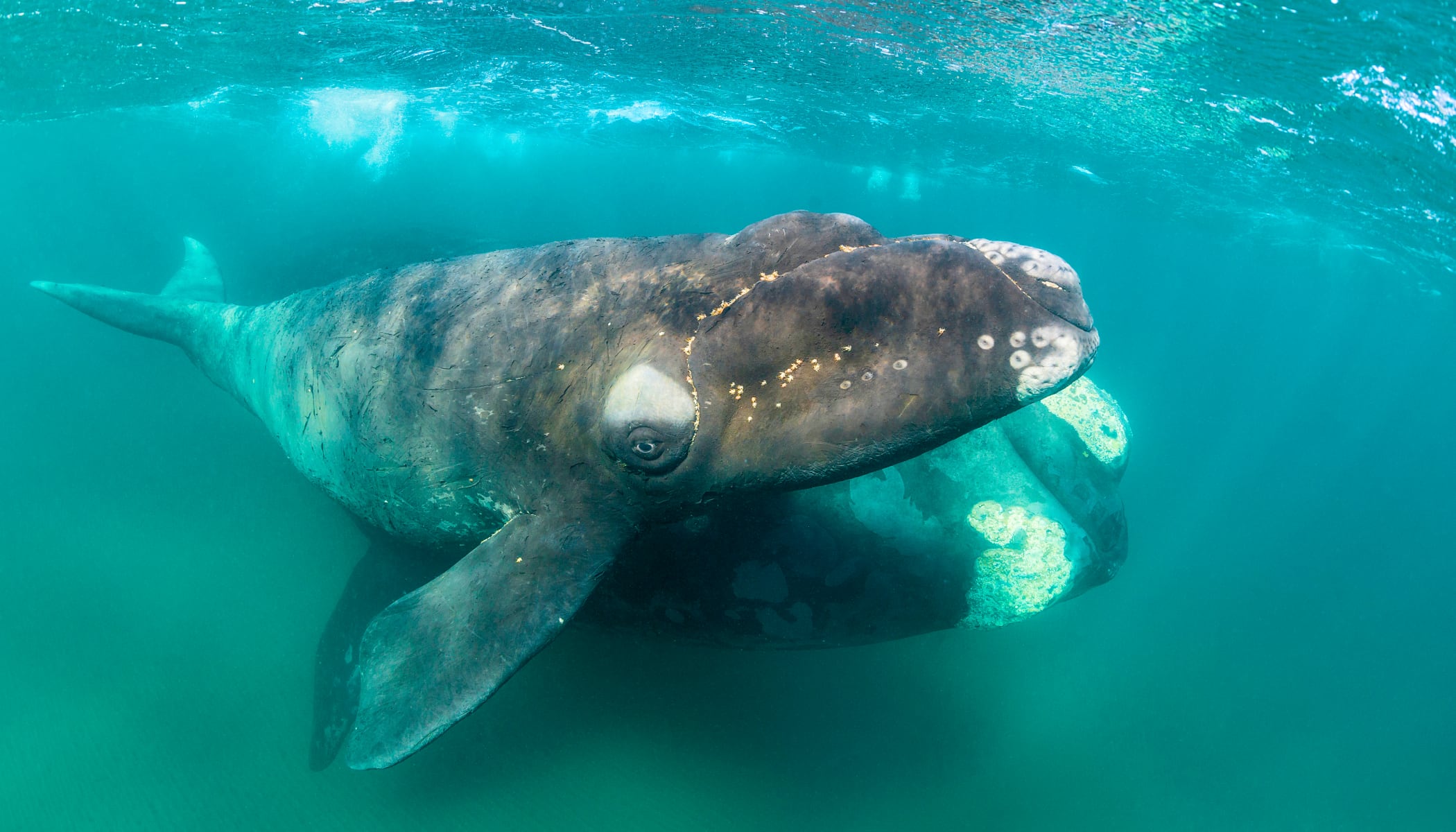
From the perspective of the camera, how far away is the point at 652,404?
3.29 metres

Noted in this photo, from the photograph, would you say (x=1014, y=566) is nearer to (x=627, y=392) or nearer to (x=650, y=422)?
(x=650, y=422)

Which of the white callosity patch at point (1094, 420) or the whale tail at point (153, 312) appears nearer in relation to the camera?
the white callosity patch at point (1094, 420)

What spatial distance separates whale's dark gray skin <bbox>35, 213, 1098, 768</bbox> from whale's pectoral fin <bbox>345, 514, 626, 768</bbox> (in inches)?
0.5

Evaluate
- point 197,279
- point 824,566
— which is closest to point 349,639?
point 824,566

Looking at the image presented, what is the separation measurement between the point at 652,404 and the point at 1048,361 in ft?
6.31

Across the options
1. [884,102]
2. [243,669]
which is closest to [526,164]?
[884,102]

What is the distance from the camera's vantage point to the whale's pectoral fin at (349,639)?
6117 mm

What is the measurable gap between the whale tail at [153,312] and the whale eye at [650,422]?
7.80m

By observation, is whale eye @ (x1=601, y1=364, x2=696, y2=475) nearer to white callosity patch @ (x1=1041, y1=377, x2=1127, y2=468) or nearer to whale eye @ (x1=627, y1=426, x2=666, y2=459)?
whale eye @ (x1=627, y1=426, x2=666, y2=459)

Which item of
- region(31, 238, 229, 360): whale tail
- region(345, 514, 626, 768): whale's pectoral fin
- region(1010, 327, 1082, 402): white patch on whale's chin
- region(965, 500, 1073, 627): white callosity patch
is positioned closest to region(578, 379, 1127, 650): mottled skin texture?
region(965, 500, 1073, 627): white callosity patch

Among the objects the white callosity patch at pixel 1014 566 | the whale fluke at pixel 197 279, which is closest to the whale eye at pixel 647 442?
the white callosity patch at pixel 1014 566

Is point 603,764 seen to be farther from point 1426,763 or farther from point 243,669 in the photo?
point 1426,763

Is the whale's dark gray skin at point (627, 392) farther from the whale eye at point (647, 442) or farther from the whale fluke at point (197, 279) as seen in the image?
the whale fluke at point (197, 279)

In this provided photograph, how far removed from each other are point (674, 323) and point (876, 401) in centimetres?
127
